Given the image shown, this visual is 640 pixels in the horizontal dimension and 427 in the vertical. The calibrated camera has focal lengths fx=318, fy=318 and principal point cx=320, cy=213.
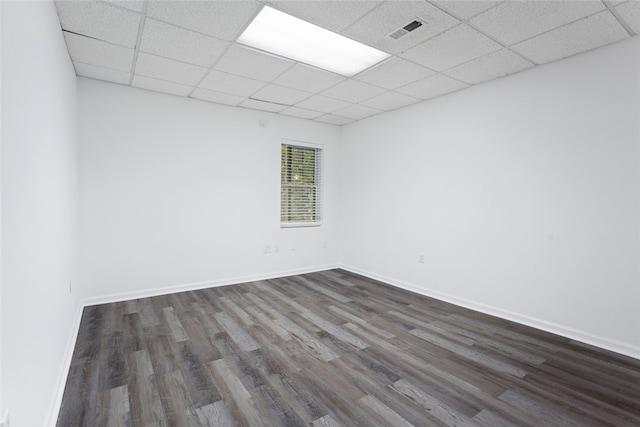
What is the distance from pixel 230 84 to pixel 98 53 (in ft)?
4.13

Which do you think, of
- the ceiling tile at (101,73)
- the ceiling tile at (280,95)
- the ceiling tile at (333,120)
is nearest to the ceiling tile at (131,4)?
the ceiling tile at (101,73)

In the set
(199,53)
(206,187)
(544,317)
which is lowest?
(544,317)

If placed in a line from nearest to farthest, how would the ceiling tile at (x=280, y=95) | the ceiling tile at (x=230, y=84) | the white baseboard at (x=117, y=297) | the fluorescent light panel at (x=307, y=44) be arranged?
the white baseboard at (x=117, y=297) → the fluorescent light panel at (x=307, y=44) → the ceiling tile at (x=230, y=84) → the ceiling tile at (x=280, y=95)

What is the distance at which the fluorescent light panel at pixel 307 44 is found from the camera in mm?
2517

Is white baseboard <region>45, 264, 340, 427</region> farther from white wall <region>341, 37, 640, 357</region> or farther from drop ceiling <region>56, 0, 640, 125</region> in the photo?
drop ceiling <region>56, 0, 640, 125</region>

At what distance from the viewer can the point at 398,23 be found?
2410 mm

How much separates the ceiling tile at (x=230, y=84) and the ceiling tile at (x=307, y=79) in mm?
319

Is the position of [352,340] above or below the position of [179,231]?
below

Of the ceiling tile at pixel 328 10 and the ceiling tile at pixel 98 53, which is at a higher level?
the ceiling tile at pixel 328 10

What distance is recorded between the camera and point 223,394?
80.4 inches

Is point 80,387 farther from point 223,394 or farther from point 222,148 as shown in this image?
point 222,148

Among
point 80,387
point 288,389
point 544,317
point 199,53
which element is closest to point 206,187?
point 199,53

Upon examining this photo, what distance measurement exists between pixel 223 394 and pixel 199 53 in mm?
2808

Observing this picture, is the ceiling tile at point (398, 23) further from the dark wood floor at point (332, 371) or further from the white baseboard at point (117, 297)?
the white baseboard at point (117, 297)
